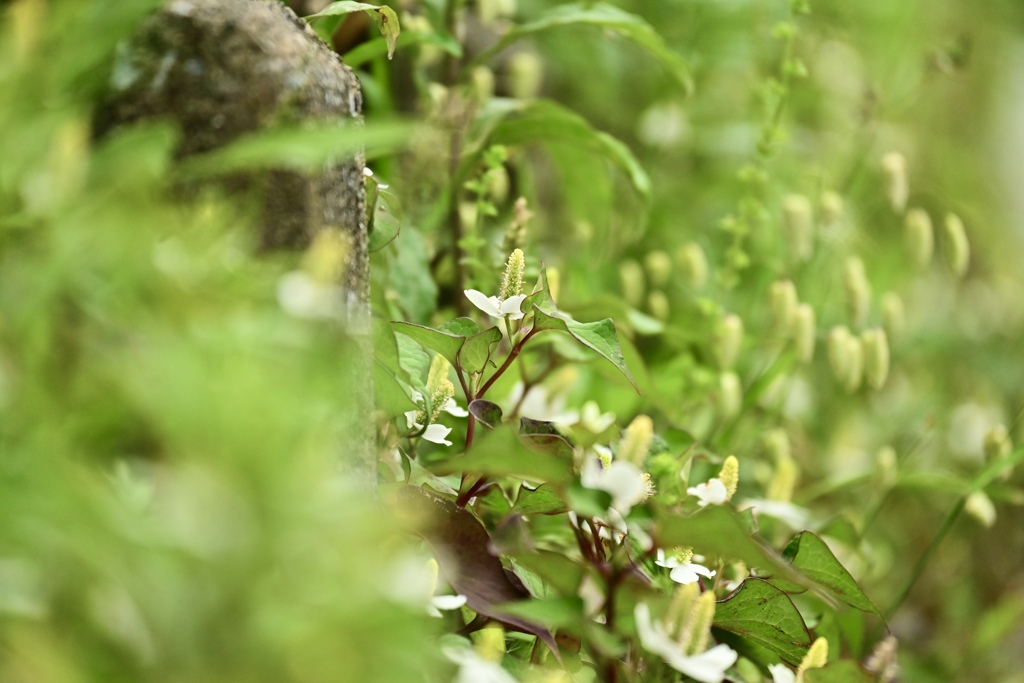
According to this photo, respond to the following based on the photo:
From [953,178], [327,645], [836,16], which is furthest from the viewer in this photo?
[953,178]

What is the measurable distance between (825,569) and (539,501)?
13cm

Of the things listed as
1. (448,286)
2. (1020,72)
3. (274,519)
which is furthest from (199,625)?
(1020,72)

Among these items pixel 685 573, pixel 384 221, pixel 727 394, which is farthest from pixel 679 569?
pixel 727 394

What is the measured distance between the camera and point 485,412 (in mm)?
406

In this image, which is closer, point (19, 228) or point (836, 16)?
point (19, 228)

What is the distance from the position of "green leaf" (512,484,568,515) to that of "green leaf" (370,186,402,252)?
14cm

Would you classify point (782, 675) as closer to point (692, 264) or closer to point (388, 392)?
point (388, 392)

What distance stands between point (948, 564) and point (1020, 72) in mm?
1206

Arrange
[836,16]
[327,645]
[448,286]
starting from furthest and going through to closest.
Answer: [836,16] < [448,286] < [327,645]

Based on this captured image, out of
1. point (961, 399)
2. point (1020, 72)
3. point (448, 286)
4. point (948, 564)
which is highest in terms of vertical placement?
point (448, 286)

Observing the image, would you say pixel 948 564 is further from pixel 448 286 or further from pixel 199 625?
pixel 199 625

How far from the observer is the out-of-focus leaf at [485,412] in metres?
A: 0.40

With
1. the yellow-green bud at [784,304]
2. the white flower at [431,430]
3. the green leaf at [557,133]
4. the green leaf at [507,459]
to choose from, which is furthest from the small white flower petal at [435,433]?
the yellow-green bud at [784,304]

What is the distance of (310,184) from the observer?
292mm
